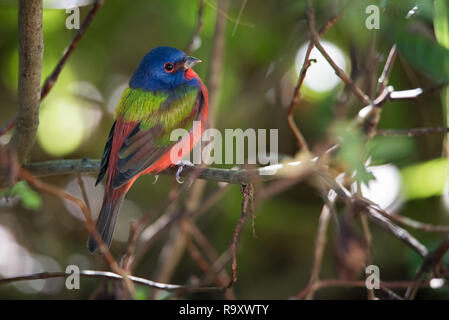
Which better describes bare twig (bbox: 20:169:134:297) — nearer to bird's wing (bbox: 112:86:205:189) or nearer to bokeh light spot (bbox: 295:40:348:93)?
bird's wing (bbox: 112:86:205:189)

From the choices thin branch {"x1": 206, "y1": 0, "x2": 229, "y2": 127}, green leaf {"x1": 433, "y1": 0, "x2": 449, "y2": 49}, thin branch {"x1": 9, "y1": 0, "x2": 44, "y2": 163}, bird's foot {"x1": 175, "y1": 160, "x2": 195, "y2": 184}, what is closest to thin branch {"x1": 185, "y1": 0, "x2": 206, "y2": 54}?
thin branch {"x1": 206, "y1": 0, "x2": 229, "y2": 127}

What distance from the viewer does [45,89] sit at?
3031mm

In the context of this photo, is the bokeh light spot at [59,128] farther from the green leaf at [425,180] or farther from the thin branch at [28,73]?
the green leaf at [425,180]

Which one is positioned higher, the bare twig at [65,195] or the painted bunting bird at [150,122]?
the painted bunting bird at [150,122]

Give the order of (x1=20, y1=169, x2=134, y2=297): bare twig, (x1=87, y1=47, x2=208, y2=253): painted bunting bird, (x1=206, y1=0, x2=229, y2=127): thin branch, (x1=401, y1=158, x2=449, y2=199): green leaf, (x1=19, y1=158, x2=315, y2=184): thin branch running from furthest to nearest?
1. (x1=401, y1=158, x2=449, y2=199): green leaf
2. (x1=206, y1=0, x2=229, y2=127): thin branch
3. (x1=87, y1=47, x2=208, y2=253): painted bunting bird
4. (x1=19, y1=158, x2=315, y2=184): thin branch
5. (x1=20, y1=169, x2=134, y2=297): bare twig

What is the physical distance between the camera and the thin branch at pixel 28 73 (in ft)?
7.87

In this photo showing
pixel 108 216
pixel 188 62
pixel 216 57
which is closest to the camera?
pixel 108 216

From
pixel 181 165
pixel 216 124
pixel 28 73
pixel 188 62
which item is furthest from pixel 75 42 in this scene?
pixel 216 124

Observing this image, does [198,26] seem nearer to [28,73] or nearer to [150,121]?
[150,121]

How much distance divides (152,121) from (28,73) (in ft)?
2.68

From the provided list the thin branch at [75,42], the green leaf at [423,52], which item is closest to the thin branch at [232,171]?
the thin branch at [75,42]

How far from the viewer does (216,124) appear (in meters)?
4.61

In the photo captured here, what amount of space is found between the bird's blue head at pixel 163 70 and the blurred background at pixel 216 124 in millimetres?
1033

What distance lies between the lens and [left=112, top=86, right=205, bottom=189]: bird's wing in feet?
Result: 9.75
